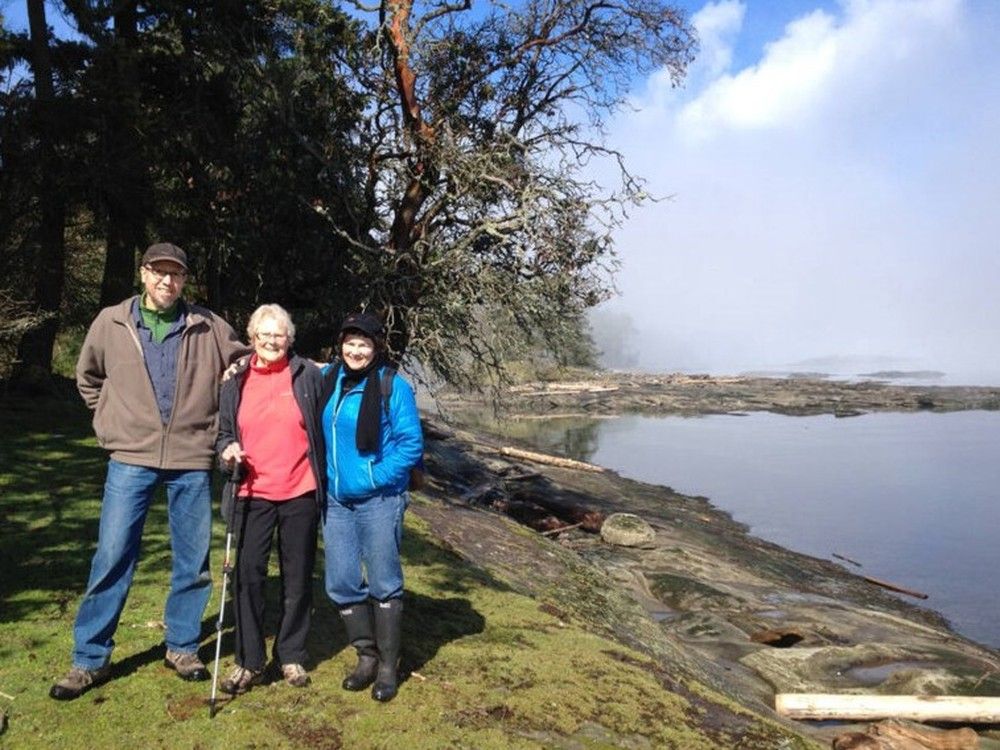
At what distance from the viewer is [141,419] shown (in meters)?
4.28

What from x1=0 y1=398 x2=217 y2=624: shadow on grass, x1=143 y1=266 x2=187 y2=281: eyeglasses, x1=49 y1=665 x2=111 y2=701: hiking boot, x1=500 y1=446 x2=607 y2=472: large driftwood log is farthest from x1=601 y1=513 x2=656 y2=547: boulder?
x1=143 y1=266 x2=187 y2=281: eyeglasses

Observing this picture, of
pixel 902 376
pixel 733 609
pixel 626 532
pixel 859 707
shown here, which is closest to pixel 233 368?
pixel 859 707

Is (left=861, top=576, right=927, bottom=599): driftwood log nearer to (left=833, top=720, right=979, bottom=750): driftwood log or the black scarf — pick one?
(left=833, top=720, right=979, bottom=750): driftwood log

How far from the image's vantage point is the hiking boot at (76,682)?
4.27 meters

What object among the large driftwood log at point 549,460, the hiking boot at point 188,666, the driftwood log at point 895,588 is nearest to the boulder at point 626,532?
the driftwood log at point 895,588

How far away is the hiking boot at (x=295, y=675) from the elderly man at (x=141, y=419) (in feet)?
3.16

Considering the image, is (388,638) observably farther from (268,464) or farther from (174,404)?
(174,404)

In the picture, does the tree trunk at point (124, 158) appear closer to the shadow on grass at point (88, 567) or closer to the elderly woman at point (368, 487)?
the shadow on grass at point (88, 567)

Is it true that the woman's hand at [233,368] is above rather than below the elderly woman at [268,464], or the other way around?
→ above

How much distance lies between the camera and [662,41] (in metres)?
15.8

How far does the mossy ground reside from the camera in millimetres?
4184

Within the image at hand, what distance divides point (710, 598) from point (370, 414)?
8.37m

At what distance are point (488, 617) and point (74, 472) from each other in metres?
5.65

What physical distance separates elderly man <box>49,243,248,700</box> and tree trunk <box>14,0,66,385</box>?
9.28 meters
